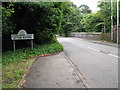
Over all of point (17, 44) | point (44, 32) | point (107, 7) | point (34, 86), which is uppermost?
point (107, 7)

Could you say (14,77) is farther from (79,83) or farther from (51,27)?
(51,27)

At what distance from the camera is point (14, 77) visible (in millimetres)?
4523

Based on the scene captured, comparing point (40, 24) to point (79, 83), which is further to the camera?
point (40, 24)

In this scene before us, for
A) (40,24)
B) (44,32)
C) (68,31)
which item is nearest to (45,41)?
(44,32)

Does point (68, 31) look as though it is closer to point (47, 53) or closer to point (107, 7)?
point (107, 7)

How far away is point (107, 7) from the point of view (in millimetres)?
23250

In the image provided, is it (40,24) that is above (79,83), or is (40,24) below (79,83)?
above

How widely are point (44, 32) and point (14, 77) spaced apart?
9.04 meters

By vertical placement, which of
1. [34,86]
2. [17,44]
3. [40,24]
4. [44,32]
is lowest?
[34,86]

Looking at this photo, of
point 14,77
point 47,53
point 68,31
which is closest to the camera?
point 14,77

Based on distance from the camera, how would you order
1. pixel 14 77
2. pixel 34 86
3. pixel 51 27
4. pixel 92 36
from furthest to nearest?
1. pixel 92 36
2. pixel 51 27
3. pixel 14 77
4. pixel 34 86

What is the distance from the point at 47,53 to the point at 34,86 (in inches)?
259

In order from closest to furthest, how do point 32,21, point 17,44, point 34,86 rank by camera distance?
point 34,86, point 32,21, point 17,44

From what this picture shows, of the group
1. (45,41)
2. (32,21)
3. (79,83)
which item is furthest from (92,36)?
(79,83)
